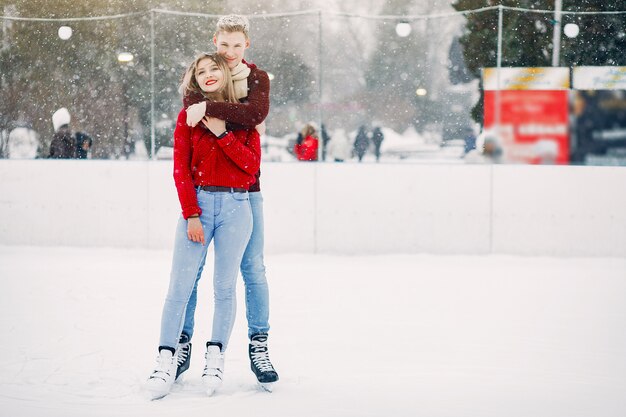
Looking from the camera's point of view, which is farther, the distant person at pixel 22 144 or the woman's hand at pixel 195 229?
the distant person at pixel 22 144

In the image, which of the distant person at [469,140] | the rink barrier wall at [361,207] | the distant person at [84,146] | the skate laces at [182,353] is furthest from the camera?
the distant person at [84,146]

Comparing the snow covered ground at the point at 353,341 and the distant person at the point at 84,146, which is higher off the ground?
the distant person at the point at 84,146

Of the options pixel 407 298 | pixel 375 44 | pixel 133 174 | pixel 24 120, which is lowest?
pixel 407 298

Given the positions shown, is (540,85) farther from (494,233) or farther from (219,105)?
(219,105)

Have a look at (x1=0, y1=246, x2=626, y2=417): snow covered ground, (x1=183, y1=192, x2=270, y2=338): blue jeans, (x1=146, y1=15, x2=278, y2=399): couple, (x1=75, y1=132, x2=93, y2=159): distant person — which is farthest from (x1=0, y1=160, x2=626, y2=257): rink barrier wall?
(x1=146, y1=15, x2=278, y2=399): couple

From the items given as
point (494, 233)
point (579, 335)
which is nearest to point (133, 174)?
point (494, 233)

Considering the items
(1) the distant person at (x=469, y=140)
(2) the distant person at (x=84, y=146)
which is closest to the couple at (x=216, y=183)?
(1) the distant person at (x=469, y=140)

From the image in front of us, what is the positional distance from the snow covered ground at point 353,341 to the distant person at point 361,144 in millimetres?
1135

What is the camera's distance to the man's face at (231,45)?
3307 millimetres

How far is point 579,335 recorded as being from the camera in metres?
4.52

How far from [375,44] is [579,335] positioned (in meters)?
4.04

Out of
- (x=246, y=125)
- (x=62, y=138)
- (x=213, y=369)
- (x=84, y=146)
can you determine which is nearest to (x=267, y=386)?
(x=213, y=369)

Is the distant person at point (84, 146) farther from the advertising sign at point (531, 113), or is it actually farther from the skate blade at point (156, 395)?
the skate blade at point (156, 395)

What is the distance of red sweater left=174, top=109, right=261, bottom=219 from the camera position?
127 inches
